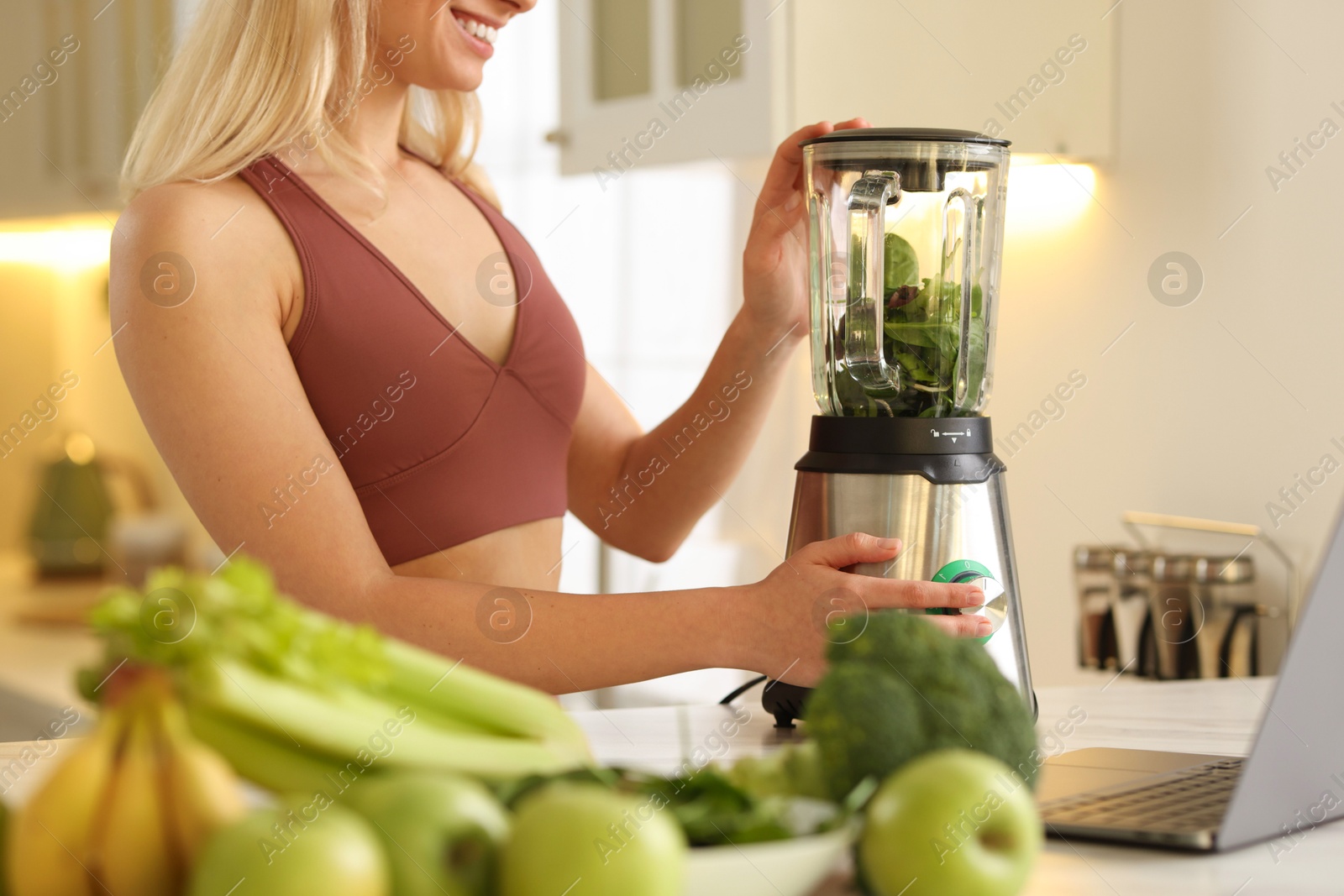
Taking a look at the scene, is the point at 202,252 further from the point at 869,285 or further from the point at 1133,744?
the point at 1133,744

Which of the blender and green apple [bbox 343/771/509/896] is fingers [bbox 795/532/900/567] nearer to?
the blender

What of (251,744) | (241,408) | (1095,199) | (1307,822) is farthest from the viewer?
(1095,199)

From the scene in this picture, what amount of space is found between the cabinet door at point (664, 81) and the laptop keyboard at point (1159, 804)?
4.87 ft

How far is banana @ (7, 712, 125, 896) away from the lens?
15.6 inches

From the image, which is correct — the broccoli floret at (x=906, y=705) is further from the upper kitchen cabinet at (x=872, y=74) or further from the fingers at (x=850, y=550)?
the upper kitchen cabinet at (x=872, y=74)

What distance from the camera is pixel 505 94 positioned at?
2607 millimetres

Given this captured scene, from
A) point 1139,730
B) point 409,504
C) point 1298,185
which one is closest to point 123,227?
point 409,504

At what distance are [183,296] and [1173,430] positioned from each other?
1.54 meters

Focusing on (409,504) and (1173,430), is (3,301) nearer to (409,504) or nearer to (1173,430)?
(409,504)

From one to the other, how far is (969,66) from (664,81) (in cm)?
50

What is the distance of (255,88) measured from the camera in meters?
1.12

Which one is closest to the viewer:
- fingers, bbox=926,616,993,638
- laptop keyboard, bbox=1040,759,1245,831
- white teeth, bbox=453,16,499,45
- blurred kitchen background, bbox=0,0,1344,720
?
laptop keyboard, bbox=1040,759,1245,831

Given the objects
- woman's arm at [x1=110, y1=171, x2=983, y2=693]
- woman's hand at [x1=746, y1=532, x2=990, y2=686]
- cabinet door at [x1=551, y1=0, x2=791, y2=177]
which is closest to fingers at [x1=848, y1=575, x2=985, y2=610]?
woman's hand at [x1=746, y1=532, x2=990, y2=686]

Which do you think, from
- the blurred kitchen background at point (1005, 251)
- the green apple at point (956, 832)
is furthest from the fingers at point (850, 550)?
the blurred kitchen background at point (1005, 251)
